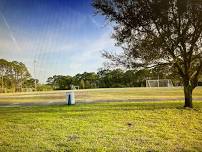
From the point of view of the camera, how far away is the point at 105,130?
11.7 metres

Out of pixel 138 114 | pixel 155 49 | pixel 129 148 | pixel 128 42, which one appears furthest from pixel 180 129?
pixel 128 42

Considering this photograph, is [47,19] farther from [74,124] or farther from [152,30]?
[152,30]

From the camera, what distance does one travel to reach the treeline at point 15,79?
54.2 meters

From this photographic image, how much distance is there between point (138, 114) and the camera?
14.9 meters

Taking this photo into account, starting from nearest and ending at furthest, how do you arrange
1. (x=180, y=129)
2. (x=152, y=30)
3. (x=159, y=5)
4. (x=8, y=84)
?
(x=180, y=129)
(x=159, y=5)
(x=152, y=30)
(x=8, y=84)

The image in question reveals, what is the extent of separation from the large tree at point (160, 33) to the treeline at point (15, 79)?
120 feet

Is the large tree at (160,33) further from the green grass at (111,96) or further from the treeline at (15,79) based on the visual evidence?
the treeline at (15,79)

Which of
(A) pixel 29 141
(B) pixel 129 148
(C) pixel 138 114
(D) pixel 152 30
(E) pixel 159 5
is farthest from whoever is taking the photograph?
(D) pixel 152 30

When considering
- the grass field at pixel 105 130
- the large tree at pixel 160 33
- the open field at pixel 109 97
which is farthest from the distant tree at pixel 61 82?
the grass field at pixel 105 130

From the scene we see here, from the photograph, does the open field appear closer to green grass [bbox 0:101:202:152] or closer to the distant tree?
green grass [bbox 0:101:202:152]

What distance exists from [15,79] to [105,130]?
5106 cm

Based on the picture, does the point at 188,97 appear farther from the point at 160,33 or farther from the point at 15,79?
the point at 15,79

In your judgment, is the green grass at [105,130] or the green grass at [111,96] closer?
the green grass at [105,130]

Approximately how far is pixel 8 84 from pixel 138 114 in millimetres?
47291
